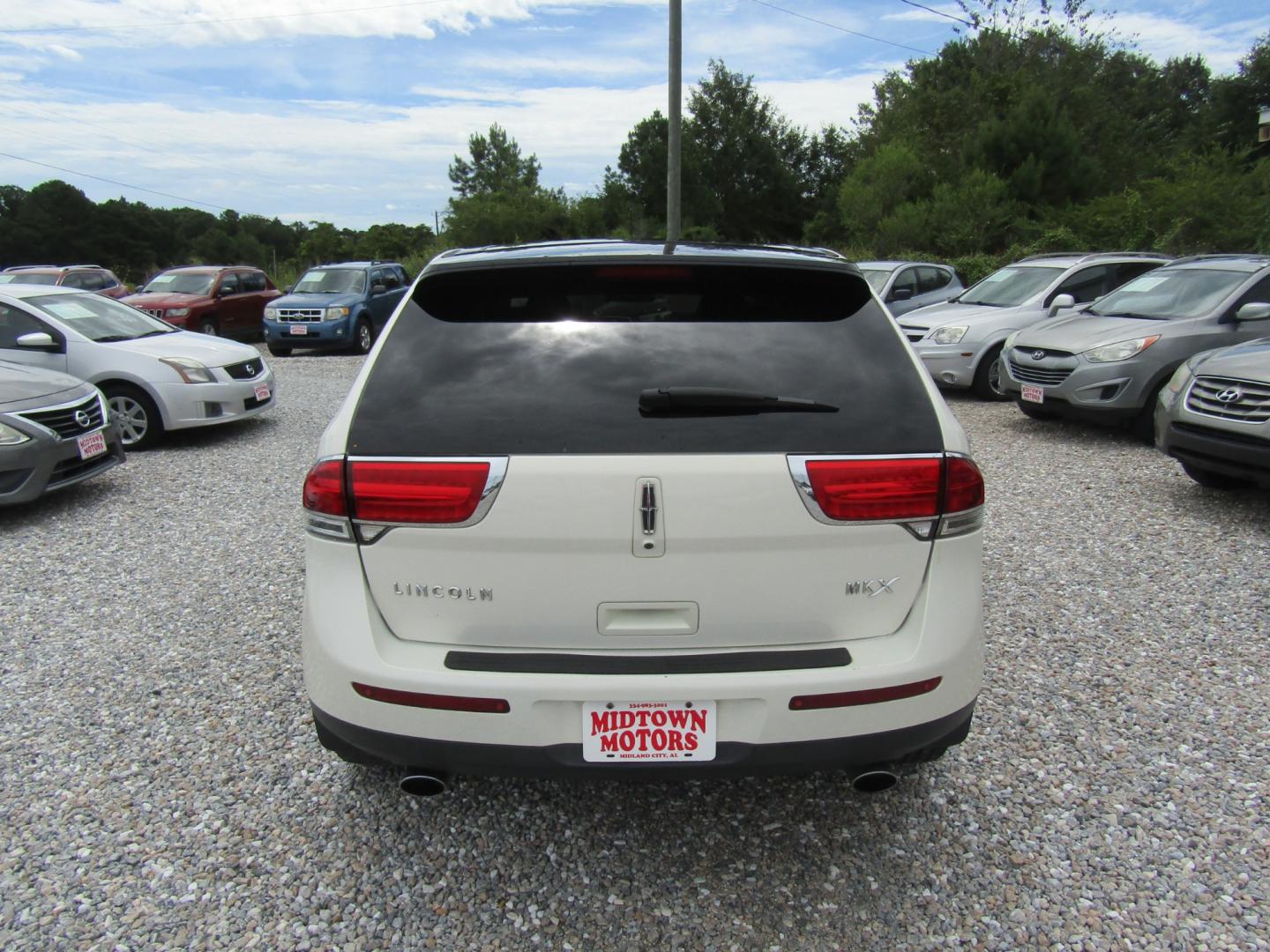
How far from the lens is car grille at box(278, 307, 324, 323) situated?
16.3 metres

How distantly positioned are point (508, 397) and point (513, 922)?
53.6 inches

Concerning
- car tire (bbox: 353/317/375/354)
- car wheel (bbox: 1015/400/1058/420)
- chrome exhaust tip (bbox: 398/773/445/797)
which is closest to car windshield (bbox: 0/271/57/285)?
car tire (bbox: 353/317/375/354)

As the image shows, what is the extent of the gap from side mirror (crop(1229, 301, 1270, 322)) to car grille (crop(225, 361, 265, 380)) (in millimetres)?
1779

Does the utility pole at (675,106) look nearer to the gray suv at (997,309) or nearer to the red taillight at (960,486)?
the gray suv at (997,309)

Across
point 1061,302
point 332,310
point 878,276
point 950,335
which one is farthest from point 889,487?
point 332,310

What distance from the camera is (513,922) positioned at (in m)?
2.25

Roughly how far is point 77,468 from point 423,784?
18.0ft

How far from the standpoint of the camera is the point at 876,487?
2098 mm

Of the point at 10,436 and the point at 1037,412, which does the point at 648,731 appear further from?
the point at 1037,412

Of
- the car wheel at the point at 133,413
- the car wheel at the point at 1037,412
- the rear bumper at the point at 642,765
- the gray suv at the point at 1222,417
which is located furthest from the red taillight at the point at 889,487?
the car wheel at the point at 133,413

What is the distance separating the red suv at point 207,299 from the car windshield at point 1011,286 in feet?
42.4

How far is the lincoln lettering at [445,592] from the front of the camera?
6.88 feet

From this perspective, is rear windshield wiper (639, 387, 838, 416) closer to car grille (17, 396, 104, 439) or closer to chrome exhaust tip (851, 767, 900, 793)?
chrome exhaust tip (851, 767, 900, 793)

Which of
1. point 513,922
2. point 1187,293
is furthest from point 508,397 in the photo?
point 1187,293
